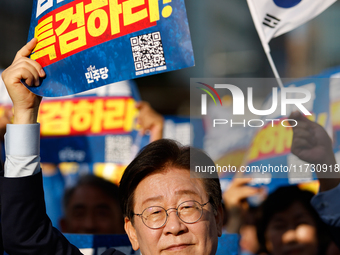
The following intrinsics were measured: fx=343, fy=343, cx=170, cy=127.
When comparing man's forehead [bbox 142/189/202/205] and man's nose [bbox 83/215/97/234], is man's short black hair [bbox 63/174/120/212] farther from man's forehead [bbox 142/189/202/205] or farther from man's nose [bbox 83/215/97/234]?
man's forehead [bbox 142/189/202/205]

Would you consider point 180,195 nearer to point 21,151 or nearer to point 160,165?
point 160,165

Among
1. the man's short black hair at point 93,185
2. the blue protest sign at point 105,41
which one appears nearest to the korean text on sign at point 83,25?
the blue protest sign at point 105,41

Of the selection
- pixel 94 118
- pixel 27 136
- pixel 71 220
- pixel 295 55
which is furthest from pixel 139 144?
pixel 295 55

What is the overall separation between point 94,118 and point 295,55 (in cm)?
125

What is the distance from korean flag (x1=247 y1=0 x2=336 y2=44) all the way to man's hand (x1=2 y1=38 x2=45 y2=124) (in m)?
1.04

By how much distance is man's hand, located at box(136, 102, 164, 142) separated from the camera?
2.12 metres

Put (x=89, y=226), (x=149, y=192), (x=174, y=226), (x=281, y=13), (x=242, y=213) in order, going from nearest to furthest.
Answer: (x=174, y=226), (x=149, y=192), (x=281, y=13), (x=242, y=213), (x=89, y=226)

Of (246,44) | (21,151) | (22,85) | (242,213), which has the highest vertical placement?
(246,44)

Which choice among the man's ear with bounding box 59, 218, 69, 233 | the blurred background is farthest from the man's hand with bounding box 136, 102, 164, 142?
the man's ear with bounding box 59, 218, 69, 233

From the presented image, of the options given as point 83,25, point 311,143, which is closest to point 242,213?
point 311,143

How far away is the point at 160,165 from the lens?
1534 mm

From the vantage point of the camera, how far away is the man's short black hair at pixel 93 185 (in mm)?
2117

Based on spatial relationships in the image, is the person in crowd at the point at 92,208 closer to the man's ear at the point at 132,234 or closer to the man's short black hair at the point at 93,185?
the man's short black hair at the point at 93,185

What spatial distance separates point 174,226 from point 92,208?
920 millimetres
